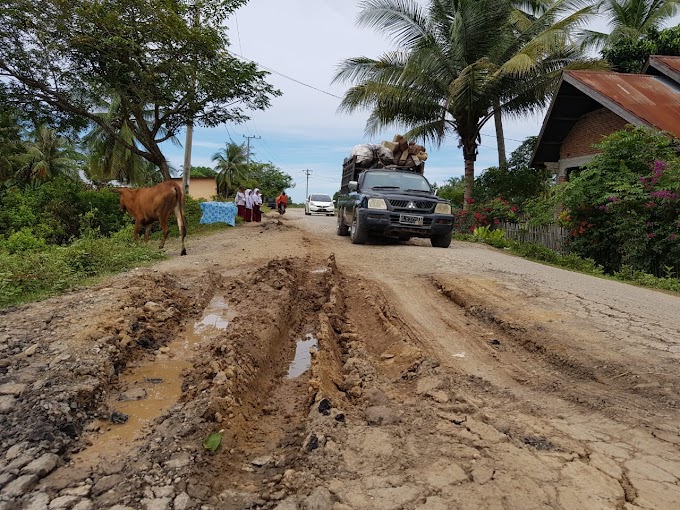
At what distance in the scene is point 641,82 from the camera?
14742mm

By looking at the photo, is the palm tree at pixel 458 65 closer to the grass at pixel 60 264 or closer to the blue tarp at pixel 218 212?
the blue tarp at pixel 218 212

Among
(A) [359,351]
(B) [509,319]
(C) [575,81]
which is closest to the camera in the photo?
(A) [359,351]

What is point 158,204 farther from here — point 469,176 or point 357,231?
point 469,176

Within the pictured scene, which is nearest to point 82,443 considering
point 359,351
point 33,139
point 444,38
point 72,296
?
point 359,351

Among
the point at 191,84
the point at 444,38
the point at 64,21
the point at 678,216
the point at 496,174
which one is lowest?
the point at 678,216

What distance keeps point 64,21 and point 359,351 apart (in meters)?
12.8

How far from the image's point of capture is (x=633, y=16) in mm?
22641

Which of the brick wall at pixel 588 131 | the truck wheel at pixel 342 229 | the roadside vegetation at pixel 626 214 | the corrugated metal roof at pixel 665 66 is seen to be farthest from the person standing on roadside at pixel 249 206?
the corrugated metal roof at pixel 665 66

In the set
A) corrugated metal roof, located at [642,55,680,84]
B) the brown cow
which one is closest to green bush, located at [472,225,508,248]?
corrugated metal roof, located at [642,55,680,84]

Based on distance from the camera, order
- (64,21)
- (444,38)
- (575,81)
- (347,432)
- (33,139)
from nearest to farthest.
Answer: (347,432) < (64,21) < (575,81) < (444,38) < (33,139)

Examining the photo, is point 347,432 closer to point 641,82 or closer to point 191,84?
point 191,84

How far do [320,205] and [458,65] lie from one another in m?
17.1

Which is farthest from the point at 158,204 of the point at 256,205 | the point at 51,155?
the point at 51,155

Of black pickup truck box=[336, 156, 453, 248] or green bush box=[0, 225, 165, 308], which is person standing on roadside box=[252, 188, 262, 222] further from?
green bush box=[0, 225, 165, 308]
